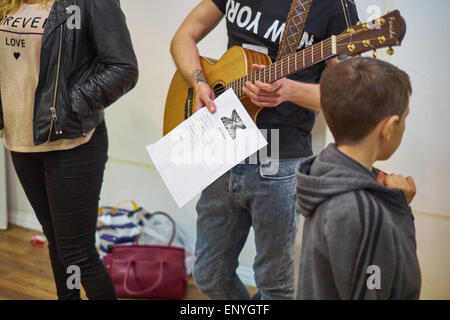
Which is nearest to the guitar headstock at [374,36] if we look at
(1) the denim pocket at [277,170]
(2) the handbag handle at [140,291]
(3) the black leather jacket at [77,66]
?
(1) the denim pocket at [277,170]

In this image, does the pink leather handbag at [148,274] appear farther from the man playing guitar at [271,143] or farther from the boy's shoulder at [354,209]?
the boy's shoulder at [354,209]

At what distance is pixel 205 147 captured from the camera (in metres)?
1.38

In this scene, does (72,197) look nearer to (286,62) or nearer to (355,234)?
(286,62)

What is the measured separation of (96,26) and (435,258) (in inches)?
61.3

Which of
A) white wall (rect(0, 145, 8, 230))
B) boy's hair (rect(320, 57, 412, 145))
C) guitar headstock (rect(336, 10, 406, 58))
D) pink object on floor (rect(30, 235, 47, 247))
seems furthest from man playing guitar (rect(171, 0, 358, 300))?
white wall (rect(0, 145, 8, 230))

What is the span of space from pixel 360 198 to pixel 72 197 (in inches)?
40.8

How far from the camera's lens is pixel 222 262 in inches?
65.6

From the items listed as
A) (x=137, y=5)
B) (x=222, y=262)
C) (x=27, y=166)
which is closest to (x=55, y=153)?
(x=27, y=166)

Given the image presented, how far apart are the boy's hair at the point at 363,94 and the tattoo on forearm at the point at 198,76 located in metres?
0.65

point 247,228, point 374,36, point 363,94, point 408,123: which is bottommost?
point 247,228

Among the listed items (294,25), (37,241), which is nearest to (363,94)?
(294,25)

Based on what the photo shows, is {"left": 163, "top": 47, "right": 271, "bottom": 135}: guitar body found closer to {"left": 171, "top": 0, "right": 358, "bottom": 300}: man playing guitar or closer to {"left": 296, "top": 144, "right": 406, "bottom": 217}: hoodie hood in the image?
{"left": 171, "top": 0, "right": 358, "bottom": 300}: man playing guitar

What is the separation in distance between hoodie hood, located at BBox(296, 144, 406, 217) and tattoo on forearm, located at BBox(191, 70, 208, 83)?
25.7 inches

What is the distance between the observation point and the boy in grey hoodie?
3.05 ft
